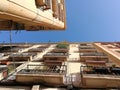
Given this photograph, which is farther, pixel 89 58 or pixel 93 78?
pixel 89 58

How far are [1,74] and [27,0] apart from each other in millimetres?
9919

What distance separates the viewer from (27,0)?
6945 mm

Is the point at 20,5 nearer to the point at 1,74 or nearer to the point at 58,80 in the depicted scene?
the point at 58,80

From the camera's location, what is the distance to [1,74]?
15219 millimetres

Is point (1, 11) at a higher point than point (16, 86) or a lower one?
higher

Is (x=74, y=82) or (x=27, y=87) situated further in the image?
(x=74, y=82)

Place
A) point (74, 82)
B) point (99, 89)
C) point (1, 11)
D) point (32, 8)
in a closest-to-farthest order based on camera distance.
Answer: point (1, 11) < point (32, 8) < point (99, 89) < point (74, 82)

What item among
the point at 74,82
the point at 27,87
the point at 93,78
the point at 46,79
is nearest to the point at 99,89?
the point at 93,78

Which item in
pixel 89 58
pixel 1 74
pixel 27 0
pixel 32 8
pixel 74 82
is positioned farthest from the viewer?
pixel 89 58

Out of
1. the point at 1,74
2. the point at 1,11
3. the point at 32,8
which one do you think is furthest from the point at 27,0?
the point at 1,74

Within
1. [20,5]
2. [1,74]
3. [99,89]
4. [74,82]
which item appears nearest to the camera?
[20,5]

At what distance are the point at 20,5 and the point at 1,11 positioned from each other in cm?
109

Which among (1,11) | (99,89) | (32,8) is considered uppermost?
(32,8)

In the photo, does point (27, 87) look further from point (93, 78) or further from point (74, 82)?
point (93, 78)
